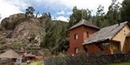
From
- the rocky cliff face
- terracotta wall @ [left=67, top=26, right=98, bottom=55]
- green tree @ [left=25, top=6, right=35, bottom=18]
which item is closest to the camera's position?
terracotta wall @ [left=67, top=26, right=98, bottom=55]

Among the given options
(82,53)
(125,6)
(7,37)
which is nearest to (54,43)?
(125,6)

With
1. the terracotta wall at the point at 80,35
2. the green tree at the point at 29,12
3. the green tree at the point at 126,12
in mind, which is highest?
the green tree at the point at 29,12

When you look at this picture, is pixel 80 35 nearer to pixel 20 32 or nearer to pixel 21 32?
pixel 21 32

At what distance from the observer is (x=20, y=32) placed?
13338cm

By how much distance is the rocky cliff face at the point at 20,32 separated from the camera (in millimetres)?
115231

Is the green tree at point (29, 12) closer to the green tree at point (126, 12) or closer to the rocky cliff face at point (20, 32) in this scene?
the rocky cliff face at point (20, 32)

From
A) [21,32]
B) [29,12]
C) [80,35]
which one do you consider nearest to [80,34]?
[80,35]

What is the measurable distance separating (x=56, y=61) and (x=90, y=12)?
42.0 meters

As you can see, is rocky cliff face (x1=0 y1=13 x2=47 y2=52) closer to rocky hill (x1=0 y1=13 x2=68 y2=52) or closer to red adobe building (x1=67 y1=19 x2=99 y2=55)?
rocky hill (x1=0 y1=13 x2=68 y2=52)

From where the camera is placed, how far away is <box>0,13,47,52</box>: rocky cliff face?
378 ft

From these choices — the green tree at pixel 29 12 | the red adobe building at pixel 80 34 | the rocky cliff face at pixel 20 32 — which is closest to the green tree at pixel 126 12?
the red adobe building at pixel 80 34

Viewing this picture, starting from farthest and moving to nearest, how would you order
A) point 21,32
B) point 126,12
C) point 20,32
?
1. point 20,32
2. point 21,32
3. point 126,12

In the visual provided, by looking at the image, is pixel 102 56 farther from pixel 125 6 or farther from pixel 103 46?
pixel 125 6

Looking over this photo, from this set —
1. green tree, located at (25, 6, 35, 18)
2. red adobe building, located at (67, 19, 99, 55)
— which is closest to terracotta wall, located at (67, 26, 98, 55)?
red adobe building, located at (67, 19, 99, 55)
